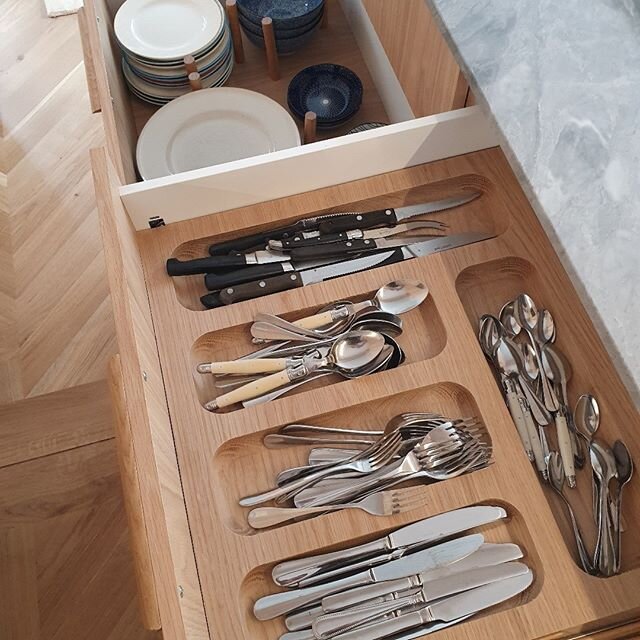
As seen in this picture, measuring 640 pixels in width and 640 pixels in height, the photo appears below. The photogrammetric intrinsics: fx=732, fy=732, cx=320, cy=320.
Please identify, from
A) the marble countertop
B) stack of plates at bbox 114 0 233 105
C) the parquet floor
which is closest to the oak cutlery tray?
the marble countertop

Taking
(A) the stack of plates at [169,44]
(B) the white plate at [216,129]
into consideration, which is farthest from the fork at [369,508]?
(A) the stack of plates at [169,44]

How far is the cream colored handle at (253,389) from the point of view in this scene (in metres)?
0.75

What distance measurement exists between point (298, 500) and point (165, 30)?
0.71m

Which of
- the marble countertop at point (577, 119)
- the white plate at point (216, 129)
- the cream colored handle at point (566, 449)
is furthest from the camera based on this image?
the white plate at point (216, 129)

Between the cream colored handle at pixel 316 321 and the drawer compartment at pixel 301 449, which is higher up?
the cream colored handle at pixel 316 321

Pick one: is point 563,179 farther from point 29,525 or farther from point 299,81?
point 29,525

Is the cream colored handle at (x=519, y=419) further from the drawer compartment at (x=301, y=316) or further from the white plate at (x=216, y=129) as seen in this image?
the white plate at (x=216, y=129)

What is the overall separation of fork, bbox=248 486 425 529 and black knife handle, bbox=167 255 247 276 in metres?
0.28

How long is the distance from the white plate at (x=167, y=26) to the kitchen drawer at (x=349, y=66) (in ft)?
0.11

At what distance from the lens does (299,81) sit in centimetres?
105

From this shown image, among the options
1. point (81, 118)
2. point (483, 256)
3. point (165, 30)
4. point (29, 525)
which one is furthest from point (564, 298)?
point (81, 118)

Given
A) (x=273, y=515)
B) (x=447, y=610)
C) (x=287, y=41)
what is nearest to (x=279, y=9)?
(x=287, y=41)

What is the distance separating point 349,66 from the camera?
1.08 m

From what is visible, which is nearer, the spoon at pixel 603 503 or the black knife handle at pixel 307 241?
the spoon at pixel 603 503
